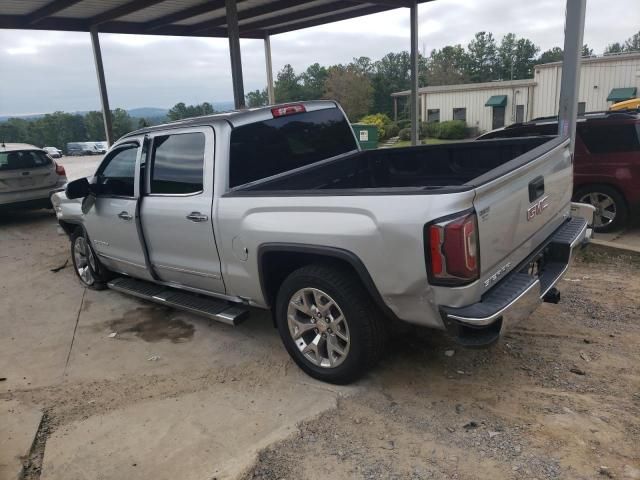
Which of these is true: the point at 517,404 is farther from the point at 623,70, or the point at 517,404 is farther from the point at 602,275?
the point at 623,70

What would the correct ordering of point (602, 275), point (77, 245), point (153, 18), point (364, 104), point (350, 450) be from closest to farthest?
point (350, 450) < point (602, 275) < point (77, 245) < point (153, 18) < point (364, 104)

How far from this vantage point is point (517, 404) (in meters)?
3.23

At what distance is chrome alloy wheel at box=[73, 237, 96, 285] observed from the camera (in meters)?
5.96

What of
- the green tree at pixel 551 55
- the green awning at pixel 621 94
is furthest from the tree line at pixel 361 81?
the green awning at pixel 621 94

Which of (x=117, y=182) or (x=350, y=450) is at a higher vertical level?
(x=117, y=182)

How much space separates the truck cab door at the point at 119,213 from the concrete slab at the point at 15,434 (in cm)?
160

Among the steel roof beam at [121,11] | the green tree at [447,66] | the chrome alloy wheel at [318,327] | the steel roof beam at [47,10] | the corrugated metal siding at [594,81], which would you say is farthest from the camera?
the green tree at [447,66]

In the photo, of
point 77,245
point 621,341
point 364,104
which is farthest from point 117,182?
point 364,104

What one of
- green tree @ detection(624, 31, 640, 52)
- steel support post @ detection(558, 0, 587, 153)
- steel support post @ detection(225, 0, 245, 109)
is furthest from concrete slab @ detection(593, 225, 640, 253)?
green tree @ detection(624, 31, 640, 52)

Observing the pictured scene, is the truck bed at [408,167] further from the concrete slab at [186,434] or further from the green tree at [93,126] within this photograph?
Answer: the green tree at [93,126]

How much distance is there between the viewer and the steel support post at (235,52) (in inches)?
356

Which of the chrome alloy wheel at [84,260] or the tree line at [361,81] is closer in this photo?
the chrome alloy wheel at [84,260]

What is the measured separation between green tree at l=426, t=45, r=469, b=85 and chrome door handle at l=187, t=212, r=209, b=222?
209 ft

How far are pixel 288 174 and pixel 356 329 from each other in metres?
1.60
